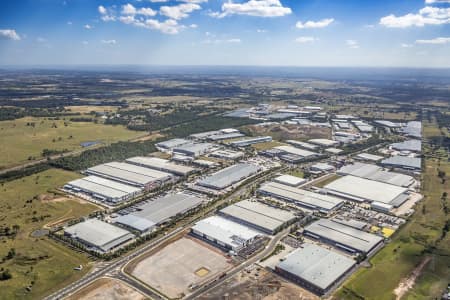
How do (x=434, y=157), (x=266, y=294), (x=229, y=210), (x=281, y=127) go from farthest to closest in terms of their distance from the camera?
(x=281, y=127) → (x=434, y=157) → (x=229, y=210) → (x=266, y=294)

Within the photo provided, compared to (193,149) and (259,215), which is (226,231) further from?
(193,149)

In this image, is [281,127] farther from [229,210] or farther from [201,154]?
[229,210]

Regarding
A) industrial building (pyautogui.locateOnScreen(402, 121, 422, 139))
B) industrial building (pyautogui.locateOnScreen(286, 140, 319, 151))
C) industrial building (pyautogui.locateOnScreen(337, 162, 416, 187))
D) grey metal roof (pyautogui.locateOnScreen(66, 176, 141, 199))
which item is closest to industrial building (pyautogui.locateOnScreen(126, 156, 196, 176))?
grey metal roof (pyautogui.locateOnScreen(66, 176, 141, 199))

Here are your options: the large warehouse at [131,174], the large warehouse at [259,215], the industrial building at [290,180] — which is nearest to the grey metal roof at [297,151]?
the industrial building at [290,180]

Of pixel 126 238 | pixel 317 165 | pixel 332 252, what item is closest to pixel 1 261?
pixel 126 238

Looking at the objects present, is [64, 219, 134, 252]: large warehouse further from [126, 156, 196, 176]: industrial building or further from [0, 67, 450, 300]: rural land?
[126, 156, 196, 176]: industrial building

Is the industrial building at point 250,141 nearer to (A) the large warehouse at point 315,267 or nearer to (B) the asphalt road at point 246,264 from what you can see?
(B) the asphalt road at point 246,264
